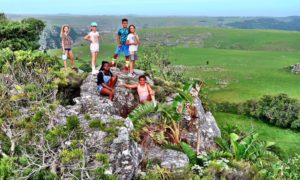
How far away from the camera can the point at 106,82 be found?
17578 millimetres

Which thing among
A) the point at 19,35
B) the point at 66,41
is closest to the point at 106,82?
the point at 66,41

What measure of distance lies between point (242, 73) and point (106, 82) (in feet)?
155

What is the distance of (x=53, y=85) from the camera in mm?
16188

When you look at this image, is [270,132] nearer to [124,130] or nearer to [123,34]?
[123,34]

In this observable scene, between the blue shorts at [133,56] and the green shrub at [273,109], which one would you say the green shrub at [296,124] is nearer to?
the green shrub at [273,109]

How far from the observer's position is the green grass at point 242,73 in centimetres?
4697

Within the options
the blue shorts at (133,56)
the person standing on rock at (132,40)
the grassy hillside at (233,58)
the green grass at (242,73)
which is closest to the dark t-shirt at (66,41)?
the person standing on rock at (132,40)

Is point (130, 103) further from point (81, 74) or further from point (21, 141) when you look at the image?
point (21, 141)

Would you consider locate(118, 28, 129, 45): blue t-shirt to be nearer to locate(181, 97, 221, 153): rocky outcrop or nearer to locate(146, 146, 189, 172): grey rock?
locate(181, 97, 221, 153): rocky outcrop

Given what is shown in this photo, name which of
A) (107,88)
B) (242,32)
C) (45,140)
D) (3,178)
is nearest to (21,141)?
(45,140)

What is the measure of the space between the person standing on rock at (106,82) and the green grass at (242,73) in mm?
26487

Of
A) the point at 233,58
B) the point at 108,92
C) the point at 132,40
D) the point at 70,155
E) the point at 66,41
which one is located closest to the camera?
the point at 70,155

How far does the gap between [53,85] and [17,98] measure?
72.7 inches

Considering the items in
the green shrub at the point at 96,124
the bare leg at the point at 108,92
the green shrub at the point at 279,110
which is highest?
the bare leg at the point at 108,92
